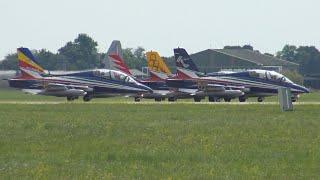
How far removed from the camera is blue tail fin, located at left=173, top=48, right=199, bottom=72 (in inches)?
2844

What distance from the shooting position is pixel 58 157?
20.9 metres

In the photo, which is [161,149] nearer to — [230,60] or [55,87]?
[55,87]

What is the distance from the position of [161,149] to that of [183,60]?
50.8 m

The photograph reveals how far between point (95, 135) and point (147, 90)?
3946 centimetres

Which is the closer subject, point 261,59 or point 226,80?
point 226,80

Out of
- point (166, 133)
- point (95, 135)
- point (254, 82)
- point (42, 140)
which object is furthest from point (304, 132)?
point (254, 82)

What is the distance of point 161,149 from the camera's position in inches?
895

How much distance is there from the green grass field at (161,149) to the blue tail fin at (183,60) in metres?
36.8

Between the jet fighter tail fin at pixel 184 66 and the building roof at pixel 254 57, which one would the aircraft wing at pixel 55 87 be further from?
the building roof at pixel 254 57

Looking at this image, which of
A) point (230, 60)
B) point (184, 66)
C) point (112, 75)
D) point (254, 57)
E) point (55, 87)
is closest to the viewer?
point (55, 87)

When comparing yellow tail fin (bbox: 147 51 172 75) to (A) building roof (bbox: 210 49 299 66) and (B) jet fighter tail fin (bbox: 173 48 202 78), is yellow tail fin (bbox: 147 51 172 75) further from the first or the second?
(A) building roof (bbox: 210 49 299 66)

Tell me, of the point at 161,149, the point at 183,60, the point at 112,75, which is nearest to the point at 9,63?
the point at 183,60

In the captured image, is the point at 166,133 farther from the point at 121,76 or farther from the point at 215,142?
the point at 121,76

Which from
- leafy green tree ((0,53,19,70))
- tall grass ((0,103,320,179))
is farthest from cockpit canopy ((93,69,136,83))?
leafy green tree ((0,53,19,70))
